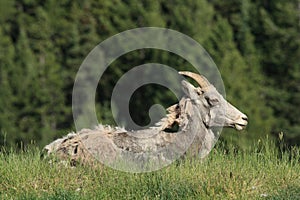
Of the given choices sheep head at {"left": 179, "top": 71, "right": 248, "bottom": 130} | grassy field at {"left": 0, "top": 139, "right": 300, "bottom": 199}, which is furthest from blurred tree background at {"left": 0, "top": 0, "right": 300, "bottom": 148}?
grassy field at {"left": 0, "top": 139, "right": 300, "bottom": 199}

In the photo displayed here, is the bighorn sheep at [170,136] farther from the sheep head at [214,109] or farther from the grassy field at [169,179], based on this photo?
the grassy field at [169,179]

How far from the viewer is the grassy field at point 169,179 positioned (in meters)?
9.04

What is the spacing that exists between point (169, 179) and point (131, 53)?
50.0 meters

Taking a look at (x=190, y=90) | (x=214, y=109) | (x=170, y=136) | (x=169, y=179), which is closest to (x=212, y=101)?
(x=214, y=109)

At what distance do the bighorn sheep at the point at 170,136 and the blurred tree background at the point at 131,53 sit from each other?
3819cm

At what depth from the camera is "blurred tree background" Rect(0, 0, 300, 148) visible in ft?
175

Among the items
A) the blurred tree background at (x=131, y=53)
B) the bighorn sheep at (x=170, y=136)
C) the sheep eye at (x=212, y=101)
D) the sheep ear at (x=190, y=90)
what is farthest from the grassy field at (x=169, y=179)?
Result: the blurred tree background at (x=131, y=53)

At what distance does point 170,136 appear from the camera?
11.5 meters

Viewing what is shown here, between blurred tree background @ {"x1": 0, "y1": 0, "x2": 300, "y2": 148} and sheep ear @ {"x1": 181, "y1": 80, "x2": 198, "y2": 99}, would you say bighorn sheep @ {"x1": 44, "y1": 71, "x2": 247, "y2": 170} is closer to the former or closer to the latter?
sheep ear @ {"x1": 181, "y1": 80, "x2": 198, "y2": 99}

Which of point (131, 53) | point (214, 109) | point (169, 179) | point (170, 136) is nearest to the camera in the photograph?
point (169, 179)

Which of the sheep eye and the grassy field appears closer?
the grassy field

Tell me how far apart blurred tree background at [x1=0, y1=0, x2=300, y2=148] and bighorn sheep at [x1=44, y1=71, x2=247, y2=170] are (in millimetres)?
38193

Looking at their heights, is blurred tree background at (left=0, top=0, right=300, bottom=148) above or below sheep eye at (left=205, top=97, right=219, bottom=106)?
above

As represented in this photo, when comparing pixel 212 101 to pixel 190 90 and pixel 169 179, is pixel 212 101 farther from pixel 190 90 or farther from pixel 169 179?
pixel 169 179
